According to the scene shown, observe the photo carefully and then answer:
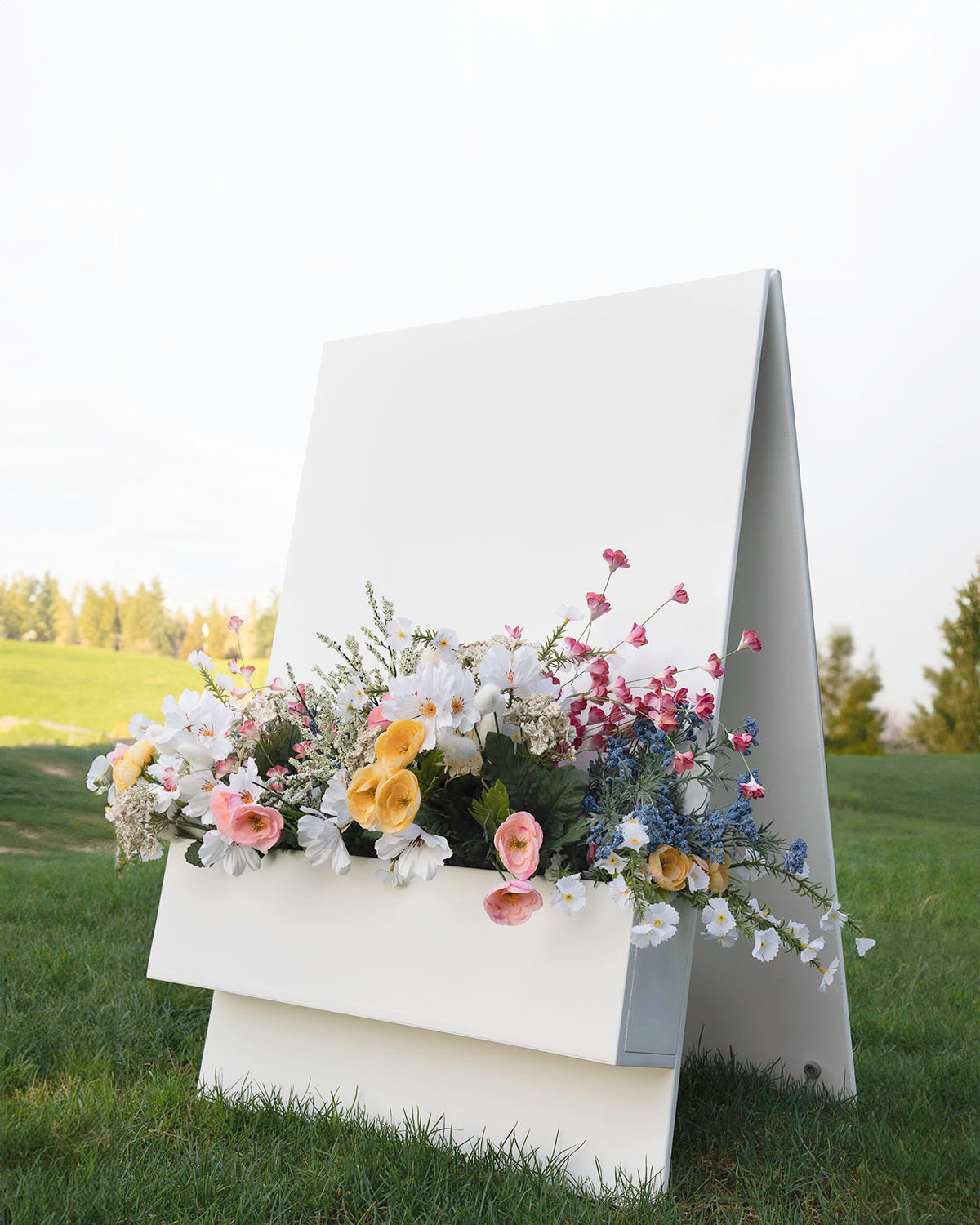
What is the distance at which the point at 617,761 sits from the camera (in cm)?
177

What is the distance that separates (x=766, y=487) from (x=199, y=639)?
25.8 ft

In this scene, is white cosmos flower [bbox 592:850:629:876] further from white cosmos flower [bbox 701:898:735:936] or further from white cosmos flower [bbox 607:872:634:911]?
white cosmos flower [bbox 701:898:735:936]

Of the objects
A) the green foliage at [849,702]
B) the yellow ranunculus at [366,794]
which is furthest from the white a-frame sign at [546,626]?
the green foliage at [849,702]

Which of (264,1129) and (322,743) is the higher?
(322,743)

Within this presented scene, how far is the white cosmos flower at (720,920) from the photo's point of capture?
1650 mm

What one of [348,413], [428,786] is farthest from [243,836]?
[348,413]

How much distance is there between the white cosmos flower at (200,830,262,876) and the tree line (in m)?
7.02

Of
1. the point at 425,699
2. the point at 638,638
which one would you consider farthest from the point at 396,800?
Result: the point at 638,638

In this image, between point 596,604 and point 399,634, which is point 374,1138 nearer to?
point 399,634

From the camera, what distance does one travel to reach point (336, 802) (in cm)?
180

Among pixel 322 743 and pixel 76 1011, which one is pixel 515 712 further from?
pixel 76 1011

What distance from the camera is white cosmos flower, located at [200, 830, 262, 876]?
1.90m

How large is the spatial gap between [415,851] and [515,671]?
0.35 metres

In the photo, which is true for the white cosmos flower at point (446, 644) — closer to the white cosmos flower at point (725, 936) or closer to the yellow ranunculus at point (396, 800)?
the yellow ranunculus at point (396, 800)
